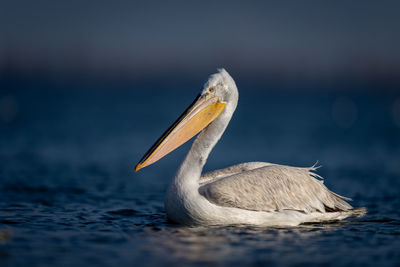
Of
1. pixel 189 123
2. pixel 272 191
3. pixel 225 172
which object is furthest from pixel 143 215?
pixel 272 191

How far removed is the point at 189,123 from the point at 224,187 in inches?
32.5

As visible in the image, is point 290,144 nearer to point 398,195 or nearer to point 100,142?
point 100,142

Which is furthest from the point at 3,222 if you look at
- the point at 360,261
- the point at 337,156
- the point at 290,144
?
the point at 290,144

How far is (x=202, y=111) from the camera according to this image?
614cm

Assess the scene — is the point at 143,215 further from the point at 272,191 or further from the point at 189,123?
the point at 272,191

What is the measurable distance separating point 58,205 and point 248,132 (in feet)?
45.1

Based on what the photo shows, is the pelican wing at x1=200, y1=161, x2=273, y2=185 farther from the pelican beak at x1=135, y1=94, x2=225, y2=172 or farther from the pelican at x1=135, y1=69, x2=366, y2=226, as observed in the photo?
the pelican beak at x1=135, y1=94, x2=225, y2=172

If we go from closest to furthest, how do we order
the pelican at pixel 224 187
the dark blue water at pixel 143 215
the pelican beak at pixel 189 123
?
the dark blue water at pixel 143 215
the pelican at pixel 224 187
the pelican beak at pixel 189 123

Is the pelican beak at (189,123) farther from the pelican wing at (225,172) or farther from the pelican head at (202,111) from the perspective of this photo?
the pelican wing at (225,172)

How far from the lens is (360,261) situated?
4.93 meters

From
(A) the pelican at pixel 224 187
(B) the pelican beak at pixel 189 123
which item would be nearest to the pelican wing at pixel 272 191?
(A) the pelican at pixel 224 187

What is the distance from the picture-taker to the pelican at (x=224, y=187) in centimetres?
573

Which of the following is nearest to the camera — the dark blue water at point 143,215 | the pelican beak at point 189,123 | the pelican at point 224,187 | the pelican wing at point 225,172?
the dark blue water at point 143,215

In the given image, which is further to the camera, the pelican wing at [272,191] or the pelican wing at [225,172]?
the pelican wing at [225,172]
